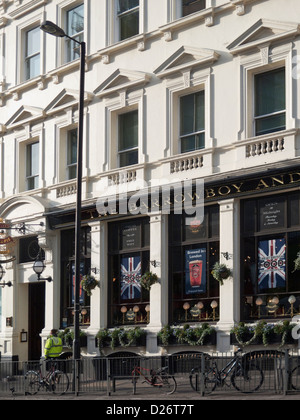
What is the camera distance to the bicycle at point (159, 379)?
1964 centimetres

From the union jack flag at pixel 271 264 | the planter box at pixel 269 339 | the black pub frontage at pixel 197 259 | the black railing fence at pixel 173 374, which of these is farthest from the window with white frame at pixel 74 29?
the black railing fence at pixel 173 374

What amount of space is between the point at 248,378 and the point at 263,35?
9.97m

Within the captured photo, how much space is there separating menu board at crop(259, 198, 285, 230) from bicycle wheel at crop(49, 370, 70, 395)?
6.82m

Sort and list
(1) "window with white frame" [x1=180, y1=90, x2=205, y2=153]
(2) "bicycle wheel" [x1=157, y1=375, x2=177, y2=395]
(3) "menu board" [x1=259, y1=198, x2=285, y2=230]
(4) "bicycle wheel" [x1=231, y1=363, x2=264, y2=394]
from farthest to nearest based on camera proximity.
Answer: (1) "window with white frame" [x1=180, y1=90, x2=205, y2=153] → (3) "menu board" [x1=259, y1=198, x2=285, y2=230] → (2) "bicycle wheel" [x1=157, y1=375, x2=177, y2=395] → (4) "bicycle wheel" [x1=231, y1=363, x2=264, y2=394]

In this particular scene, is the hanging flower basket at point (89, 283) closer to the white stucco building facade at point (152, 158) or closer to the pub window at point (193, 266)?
the white stucco building facade at point (152, 158)

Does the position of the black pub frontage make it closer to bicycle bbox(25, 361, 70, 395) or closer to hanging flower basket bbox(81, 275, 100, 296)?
hanging flower basket bbox(81, 275, 100, 296)

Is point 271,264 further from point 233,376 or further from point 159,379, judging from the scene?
point 159,379

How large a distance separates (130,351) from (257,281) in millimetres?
5168

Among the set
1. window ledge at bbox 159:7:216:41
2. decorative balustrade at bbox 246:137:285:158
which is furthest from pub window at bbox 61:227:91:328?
decorative balustrade at bbox 246:137:285:158

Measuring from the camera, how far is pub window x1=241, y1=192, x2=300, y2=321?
22328 millimetres

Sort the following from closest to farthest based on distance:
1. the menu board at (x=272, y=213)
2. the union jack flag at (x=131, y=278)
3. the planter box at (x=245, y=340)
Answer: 1. the planter box at (x=245, y=340)
2. the menu board at (x=272, y=213)
3. the union jack flag at (x=131, y=278)

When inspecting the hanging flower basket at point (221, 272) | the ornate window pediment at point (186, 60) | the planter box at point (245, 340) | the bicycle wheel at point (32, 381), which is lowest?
the bicycle wheel at point (32, 381)

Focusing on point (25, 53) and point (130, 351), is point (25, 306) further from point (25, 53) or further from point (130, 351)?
point (25, 53)

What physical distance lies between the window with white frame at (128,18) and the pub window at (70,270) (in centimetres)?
676
